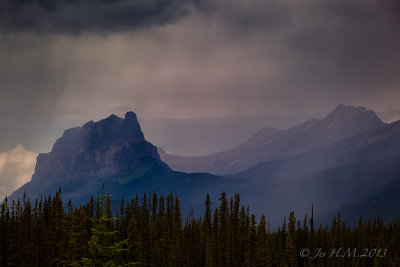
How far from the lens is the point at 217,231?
154750 millimetres

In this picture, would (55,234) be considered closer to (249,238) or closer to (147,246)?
(147,246)

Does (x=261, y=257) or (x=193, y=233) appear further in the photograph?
(x=193, y=233)

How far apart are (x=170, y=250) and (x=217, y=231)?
29169mm

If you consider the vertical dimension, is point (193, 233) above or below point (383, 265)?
above

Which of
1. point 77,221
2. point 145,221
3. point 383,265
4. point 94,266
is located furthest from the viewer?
point 145,221

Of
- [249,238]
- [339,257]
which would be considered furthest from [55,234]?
[339,257]

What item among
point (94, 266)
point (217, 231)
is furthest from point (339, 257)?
point (94, 266)

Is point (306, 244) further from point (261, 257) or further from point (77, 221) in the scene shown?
point (77, 221)

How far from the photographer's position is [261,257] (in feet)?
389

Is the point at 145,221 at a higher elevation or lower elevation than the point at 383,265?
higher

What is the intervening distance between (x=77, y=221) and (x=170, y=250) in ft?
141

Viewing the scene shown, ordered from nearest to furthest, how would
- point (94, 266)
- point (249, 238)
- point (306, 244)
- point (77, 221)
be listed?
point (94, 266) → point (77, 221) → point (249, 238) → point (306, 244)

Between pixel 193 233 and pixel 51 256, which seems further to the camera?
pixel 193 233

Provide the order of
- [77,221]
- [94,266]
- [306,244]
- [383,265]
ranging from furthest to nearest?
[306,244], [383,265], [77,221], [94,266]
